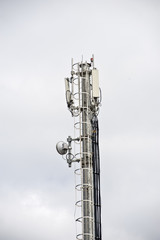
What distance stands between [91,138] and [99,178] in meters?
2.12

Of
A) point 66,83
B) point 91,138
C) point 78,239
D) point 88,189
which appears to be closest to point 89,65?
point 66,83

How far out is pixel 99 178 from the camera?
33625 mm

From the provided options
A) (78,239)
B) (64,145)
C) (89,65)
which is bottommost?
(78,239)

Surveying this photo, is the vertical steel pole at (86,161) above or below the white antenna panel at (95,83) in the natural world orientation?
below

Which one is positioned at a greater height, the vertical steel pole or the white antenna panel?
the white antenna panel

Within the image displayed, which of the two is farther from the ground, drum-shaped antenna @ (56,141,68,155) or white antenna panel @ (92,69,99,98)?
white antenna panel @ (92,69,99,98)

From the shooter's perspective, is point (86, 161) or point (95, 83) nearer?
point (86, 161)

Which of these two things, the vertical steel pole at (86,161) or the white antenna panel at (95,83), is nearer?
the vertical steel pole at (86,161)

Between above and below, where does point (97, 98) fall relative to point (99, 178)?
above

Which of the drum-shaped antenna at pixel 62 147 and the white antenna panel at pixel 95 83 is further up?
the white antenna panel at pixel 95 83

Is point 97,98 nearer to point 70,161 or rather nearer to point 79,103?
point 79,103

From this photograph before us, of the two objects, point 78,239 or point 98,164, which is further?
point 98,164

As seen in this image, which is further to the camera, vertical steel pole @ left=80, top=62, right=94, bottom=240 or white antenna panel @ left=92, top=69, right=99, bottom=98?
white antenna panel @ left=92, top=69, right=99, bottom=98

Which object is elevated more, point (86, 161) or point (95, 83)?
point (95, 83)
